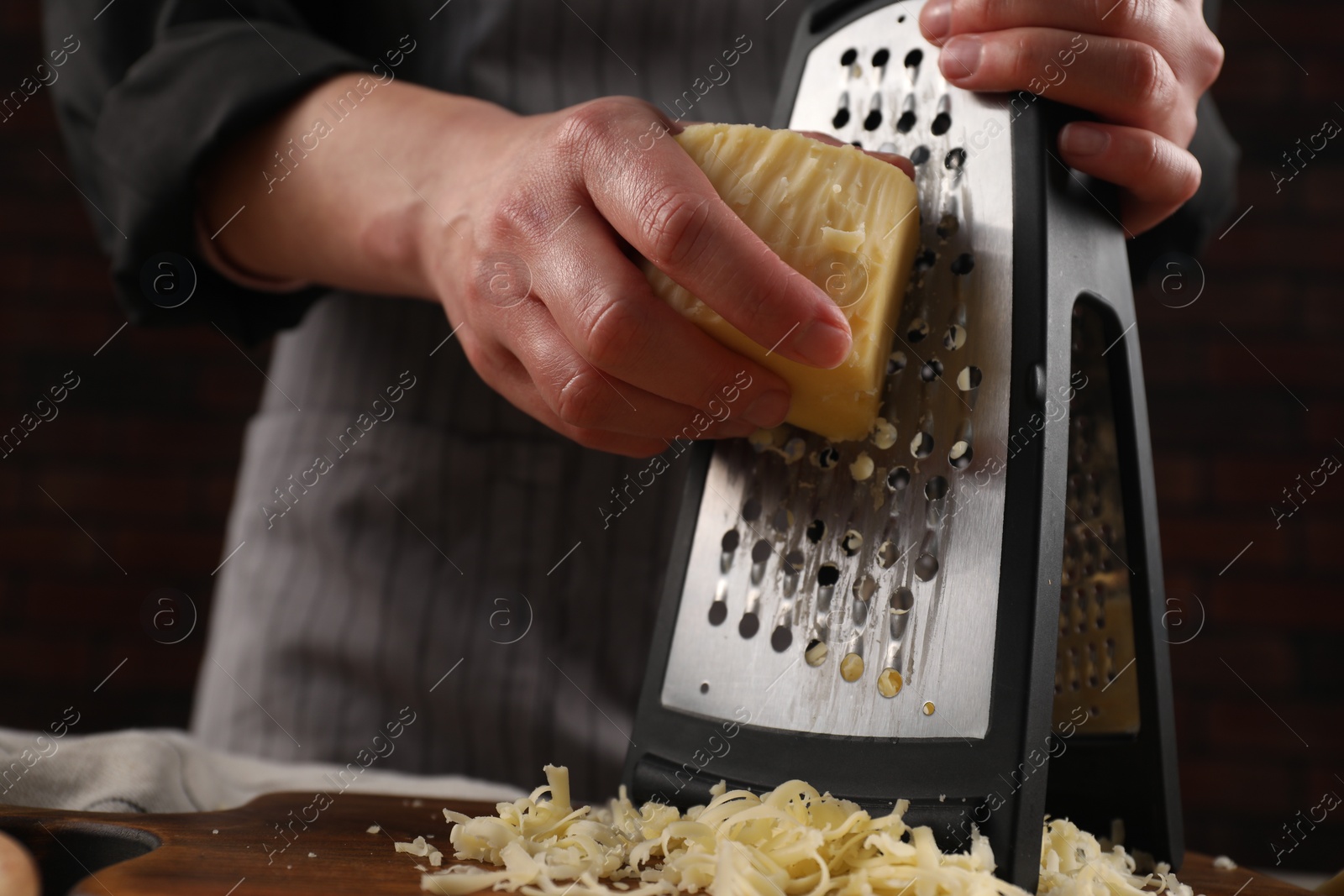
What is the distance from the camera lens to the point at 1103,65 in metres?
0.52

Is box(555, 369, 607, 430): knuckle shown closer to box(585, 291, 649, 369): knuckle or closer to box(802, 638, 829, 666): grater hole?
box(585, 291, 649, 369): knuckle

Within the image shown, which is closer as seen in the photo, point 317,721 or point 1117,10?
point 1117,10

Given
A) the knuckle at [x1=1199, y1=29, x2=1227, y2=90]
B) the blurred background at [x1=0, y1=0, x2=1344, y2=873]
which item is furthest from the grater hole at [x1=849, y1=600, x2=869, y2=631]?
the blurred background at [x1=0, y1=0, x2=1344, y2=873]

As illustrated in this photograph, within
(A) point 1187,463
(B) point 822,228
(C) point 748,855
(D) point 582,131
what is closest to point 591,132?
(D) point 582,131

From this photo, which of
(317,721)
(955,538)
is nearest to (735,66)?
(955,538)

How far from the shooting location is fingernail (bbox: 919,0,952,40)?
1.79ft

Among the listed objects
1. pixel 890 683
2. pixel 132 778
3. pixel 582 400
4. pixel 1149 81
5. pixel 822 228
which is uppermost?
pixel 1149 81

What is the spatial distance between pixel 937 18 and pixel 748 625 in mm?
339

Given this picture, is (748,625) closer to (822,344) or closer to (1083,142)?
(822,344)

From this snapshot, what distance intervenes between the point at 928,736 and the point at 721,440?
213 millimetres

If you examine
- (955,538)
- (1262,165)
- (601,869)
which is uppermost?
(1262,165)

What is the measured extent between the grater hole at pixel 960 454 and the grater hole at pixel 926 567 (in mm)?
46

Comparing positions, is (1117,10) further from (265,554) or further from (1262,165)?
(1262,165)

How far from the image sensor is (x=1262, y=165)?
187 cm
